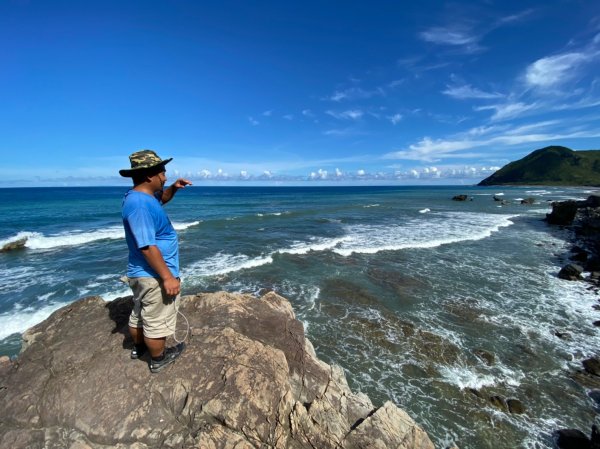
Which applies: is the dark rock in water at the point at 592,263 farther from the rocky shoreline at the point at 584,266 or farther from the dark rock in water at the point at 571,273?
the dark rock in water at the point at 571,273

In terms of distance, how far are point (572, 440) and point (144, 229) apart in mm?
8153

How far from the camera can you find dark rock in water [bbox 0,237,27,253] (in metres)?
20.9

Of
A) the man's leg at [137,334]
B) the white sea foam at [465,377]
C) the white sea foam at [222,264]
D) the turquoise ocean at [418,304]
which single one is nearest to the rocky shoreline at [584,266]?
the turquoise ocean at [418,304]

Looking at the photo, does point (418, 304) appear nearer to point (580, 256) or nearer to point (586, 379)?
point (586, 379)

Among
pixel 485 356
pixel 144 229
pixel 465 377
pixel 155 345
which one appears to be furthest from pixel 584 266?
pixel 144 229

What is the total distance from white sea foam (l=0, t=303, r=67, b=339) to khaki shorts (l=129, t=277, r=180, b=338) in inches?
371

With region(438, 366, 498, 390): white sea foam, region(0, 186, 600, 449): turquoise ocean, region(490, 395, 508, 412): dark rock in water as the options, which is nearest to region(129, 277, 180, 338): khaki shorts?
region(0, 186, 600, 449): turquoise ocean

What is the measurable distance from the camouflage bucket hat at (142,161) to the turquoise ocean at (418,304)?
6.46 m

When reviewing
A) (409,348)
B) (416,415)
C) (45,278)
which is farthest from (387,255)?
(45,278)

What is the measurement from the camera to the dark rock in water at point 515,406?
639 centimetres

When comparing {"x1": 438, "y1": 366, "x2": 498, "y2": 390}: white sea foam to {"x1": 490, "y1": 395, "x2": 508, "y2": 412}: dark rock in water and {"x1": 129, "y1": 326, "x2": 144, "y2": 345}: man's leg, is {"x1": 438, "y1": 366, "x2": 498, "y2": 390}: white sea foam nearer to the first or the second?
{"x1": 490, "y1": 395, "x2": 508, "y2": 412}: dark rock in water

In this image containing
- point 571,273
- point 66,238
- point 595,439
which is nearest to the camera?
point 595,439

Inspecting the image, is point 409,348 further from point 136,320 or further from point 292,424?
point 136,320

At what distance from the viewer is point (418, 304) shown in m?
11.3
